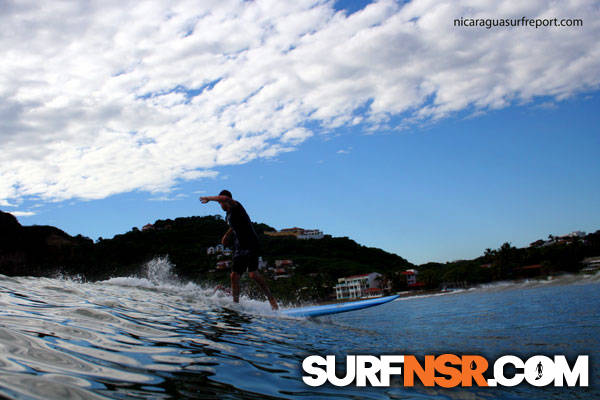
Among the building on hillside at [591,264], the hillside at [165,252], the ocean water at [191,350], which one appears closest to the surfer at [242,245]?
the ocean water at [191,350]

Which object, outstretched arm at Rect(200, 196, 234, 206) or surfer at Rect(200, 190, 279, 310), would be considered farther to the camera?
surfer at Rect(200, 190, 279, 310)

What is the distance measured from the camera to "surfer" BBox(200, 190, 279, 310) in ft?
26.8

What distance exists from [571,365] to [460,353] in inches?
41.0

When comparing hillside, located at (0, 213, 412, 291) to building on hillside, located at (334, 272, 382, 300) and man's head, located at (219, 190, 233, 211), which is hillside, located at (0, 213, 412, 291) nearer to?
building on hillside, located at (334, 272, 382, 300)

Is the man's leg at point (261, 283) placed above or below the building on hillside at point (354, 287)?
above

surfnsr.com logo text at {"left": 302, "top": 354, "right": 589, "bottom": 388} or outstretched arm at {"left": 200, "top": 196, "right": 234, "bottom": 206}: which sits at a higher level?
outstretched arm at {"left": 200, "top": 196, "right": 234, "bottom": 206}

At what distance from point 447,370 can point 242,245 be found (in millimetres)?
5520

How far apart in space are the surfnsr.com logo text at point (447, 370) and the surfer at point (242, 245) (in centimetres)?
442

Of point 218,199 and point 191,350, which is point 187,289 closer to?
point 218,199

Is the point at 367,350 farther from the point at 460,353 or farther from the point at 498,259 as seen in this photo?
the point at 498,259

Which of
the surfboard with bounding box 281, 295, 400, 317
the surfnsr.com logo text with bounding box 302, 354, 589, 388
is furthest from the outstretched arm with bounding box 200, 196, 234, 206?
the surfnsr.com logo text with bounding box 302, 354, 589, 388

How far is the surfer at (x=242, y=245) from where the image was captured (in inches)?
322

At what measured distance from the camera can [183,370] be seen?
9.01 feet

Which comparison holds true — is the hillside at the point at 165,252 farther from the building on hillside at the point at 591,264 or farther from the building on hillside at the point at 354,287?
the building on hillside at the point at 591,264
